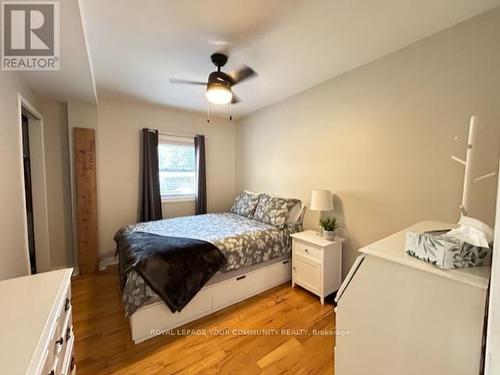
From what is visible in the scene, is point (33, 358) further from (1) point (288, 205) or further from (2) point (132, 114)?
(2) point (132, 114)

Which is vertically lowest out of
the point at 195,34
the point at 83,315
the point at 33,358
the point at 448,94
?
the point at 83,315

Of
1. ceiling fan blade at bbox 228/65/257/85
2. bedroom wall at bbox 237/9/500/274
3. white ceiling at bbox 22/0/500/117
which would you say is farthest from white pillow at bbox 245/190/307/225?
ceiling fan blade at bbox 228/65/257/85

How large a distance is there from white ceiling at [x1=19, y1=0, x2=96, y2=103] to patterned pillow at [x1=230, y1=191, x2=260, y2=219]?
2.49m

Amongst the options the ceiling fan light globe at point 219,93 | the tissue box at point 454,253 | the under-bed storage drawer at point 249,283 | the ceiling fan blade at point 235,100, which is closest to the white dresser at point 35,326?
the under-bed storage drawer at point 249,283

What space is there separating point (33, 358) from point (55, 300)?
330 millimetres

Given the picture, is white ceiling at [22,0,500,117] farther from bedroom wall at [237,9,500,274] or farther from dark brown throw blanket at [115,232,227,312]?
dark brown throw blanket at [115,232,227,312]

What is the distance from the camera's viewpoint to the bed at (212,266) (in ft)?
5.94

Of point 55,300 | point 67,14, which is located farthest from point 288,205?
point 67,14

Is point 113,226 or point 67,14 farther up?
point 67,14

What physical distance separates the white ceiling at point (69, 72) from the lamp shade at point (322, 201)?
2.48 meters

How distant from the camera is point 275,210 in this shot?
9.80 ft

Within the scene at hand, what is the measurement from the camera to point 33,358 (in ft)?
2.15

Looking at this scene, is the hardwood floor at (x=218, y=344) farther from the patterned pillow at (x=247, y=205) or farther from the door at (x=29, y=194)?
the patterned pillow at (x=247, y=205)

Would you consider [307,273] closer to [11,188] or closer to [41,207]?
[11,188]
